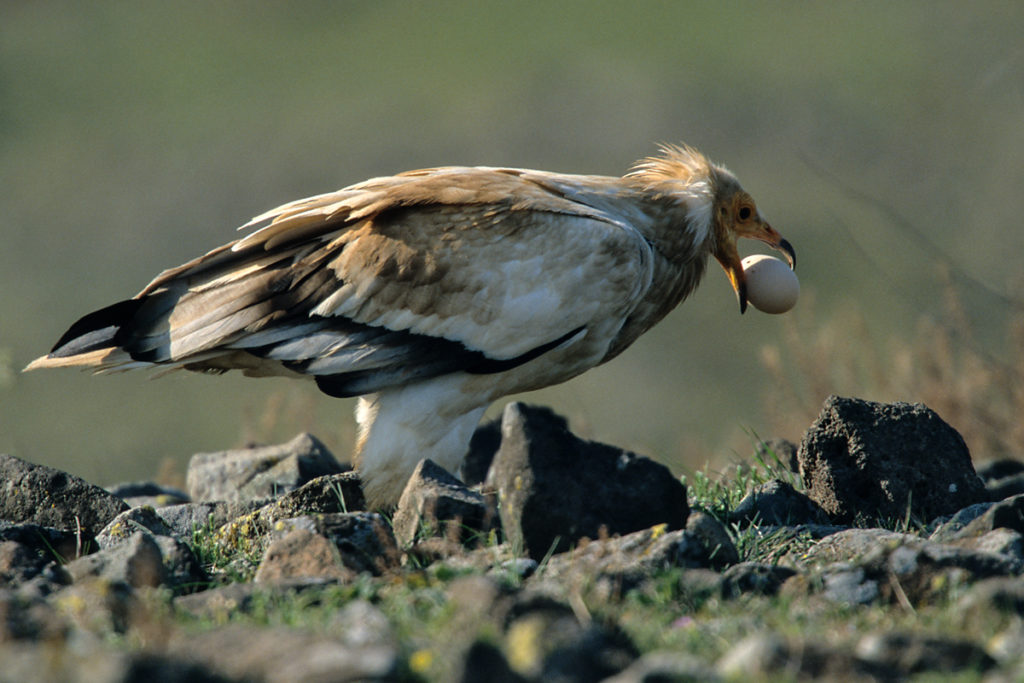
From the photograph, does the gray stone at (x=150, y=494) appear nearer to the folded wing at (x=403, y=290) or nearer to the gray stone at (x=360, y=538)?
the folded wing at (x=403, y=290)

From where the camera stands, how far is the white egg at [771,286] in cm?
645

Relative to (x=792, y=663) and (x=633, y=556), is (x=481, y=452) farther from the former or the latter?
(x=792, y=663)

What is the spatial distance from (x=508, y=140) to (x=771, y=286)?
A: 20873 millimetres

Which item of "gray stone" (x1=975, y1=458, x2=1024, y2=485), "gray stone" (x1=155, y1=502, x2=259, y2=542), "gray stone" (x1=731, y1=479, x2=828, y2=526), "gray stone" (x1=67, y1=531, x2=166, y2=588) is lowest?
Answer: "gray stone" (x1=975, y1=458, x2=1024, y2=485)

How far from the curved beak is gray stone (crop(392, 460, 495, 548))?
2519mm

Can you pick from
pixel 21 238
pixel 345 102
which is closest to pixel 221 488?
pixel 21 238

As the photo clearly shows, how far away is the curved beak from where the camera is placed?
6.64 metres

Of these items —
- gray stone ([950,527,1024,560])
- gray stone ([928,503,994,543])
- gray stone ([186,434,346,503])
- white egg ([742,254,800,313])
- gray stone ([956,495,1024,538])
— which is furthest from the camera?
white egg ([742,254,800,313])

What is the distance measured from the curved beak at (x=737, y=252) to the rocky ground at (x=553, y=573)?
1.18 metres

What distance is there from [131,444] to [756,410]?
10.3 m

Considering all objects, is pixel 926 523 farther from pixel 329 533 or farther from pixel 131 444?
pixel 131 444

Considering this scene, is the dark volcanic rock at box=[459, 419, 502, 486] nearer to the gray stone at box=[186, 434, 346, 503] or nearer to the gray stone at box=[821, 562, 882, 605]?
the gray stone at box=[186, 434, 346, 503]

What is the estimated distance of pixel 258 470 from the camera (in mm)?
6496

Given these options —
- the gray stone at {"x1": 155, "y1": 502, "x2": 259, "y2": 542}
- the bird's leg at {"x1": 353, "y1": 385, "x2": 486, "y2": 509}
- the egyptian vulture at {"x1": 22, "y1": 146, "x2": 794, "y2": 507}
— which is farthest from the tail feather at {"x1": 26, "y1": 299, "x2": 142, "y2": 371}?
the bird's leg at {"x1": 353, "y1": 385, "x2": 486, "y2": 509}
